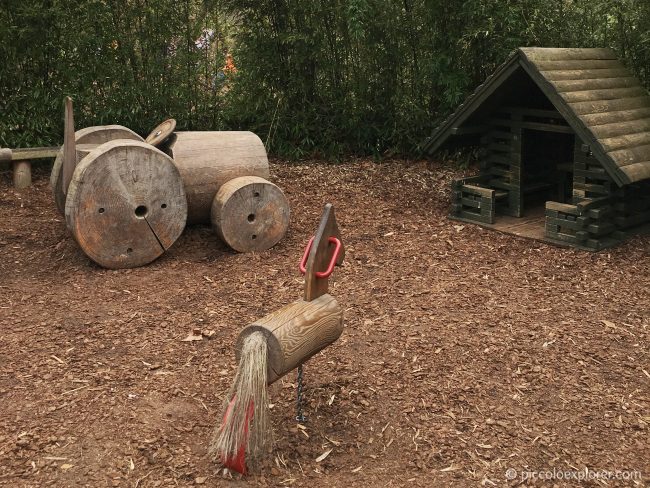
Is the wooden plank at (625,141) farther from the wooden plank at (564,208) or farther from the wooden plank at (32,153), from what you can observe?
the wooden plank at (32,153)

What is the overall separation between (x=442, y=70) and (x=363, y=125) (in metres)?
1.23

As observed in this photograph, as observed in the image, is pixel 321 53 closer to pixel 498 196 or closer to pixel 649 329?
pixel 498 196

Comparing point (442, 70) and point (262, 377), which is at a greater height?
point (442, 70)

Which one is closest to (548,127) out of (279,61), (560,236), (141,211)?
(560,236)

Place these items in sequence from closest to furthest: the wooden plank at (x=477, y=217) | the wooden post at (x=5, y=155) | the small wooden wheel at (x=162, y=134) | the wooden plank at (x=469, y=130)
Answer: the small wooden wheel at (x=162, y=134) → the wooden plank at (x=469, y=130) → the wooden plank at (x=477, y=217) → the wooden post at (x=5, y=155)

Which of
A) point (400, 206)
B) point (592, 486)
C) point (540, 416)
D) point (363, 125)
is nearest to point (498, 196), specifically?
point (400, 206)

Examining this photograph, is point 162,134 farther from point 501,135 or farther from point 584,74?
point 584,74

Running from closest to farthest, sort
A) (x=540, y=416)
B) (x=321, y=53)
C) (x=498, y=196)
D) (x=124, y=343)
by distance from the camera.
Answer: (x=540, y=416) < (x=124, y=343) < (x=498, y=196) < (x=321, y=53)

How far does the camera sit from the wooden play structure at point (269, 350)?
10.9ft

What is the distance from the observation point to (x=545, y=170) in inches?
295

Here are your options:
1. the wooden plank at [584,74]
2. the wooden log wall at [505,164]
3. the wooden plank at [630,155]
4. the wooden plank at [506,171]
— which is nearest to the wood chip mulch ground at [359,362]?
the wooden log wall at [505,164]

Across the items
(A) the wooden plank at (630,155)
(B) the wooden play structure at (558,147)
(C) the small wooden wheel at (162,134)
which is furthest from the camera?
(C) the small wooden wheel at (162,134)

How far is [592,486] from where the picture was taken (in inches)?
134

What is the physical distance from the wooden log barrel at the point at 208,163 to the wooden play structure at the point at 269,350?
9.42ft
